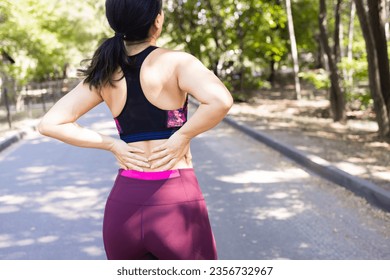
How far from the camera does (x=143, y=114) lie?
209cm

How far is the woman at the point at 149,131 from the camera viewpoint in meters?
2.06

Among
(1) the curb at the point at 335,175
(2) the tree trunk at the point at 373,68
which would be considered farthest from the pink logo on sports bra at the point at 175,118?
(2) the tree trunk at the point at 373,68

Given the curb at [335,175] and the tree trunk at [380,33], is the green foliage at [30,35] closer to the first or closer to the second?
the curb at [335,175]

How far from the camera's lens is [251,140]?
41.9ft

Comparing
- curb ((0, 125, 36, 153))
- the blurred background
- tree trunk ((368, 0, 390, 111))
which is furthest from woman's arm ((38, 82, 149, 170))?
curb ((0, 125, 36, 153))

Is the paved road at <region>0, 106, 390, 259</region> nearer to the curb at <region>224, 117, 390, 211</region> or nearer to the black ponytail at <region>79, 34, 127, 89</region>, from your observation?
the curb at <region>224, 117, 390, 211</region>

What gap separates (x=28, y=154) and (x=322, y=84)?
9103 millimetres

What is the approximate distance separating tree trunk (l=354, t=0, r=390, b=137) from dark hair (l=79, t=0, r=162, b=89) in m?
9.42

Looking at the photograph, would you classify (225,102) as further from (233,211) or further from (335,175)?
(335,175)

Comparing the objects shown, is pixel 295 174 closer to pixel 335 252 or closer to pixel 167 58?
pixel 335 252

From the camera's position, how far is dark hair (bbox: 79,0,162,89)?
6.73 feet

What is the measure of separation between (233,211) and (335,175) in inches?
80.5

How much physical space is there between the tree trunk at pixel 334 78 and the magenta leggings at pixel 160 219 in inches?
515

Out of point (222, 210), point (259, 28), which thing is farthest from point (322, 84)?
point (222, 210)
